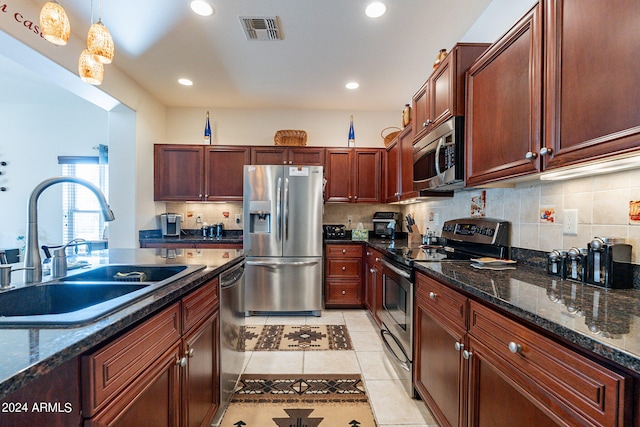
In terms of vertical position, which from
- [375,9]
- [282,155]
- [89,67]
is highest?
[375,9]

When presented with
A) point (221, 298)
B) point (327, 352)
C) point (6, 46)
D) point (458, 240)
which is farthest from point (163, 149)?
point (458, 240)

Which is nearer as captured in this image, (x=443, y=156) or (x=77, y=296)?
(x=77, y=296)

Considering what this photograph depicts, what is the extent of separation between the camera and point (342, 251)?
373 cm

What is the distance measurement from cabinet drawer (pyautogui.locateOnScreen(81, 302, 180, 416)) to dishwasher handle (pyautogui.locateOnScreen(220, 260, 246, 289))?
0.60m

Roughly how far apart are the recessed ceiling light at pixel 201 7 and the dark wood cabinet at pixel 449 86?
5.60ft

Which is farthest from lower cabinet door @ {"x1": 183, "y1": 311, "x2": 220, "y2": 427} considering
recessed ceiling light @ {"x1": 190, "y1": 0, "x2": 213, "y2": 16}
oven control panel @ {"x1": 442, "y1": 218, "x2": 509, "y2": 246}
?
recessed ceiling light @ {"x1": 190, "y1": 0, "x2": 213, "y2": 16}

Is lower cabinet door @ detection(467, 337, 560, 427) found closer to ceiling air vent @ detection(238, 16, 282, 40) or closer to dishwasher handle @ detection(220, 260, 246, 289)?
dishwasher handle @ detection(220, 260, 246, 289)

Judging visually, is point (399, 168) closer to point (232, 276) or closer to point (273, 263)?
A: point (273, 263)

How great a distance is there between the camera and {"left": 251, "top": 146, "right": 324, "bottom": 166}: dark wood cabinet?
12.9 ft

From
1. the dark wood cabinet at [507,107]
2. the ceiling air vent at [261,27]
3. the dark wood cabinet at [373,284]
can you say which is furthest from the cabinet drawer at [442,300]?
the ceiling air vent at [261,27]

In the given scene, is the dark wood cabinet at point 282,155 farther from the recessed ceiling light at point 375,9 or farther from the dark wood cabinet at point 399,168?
the recessed ceiling light at point 375,9

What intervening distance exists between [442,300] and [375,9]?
6.64 ft

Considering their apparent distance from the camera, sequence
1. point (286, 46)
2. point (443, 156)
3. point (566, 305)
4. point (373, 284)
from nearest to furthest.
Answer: point (566, 305) < point (443, 156) < point (286, 46) < point (373, 284)

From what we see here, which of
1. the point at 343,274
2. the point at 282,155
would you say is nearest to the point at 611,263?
the point at 343,274
